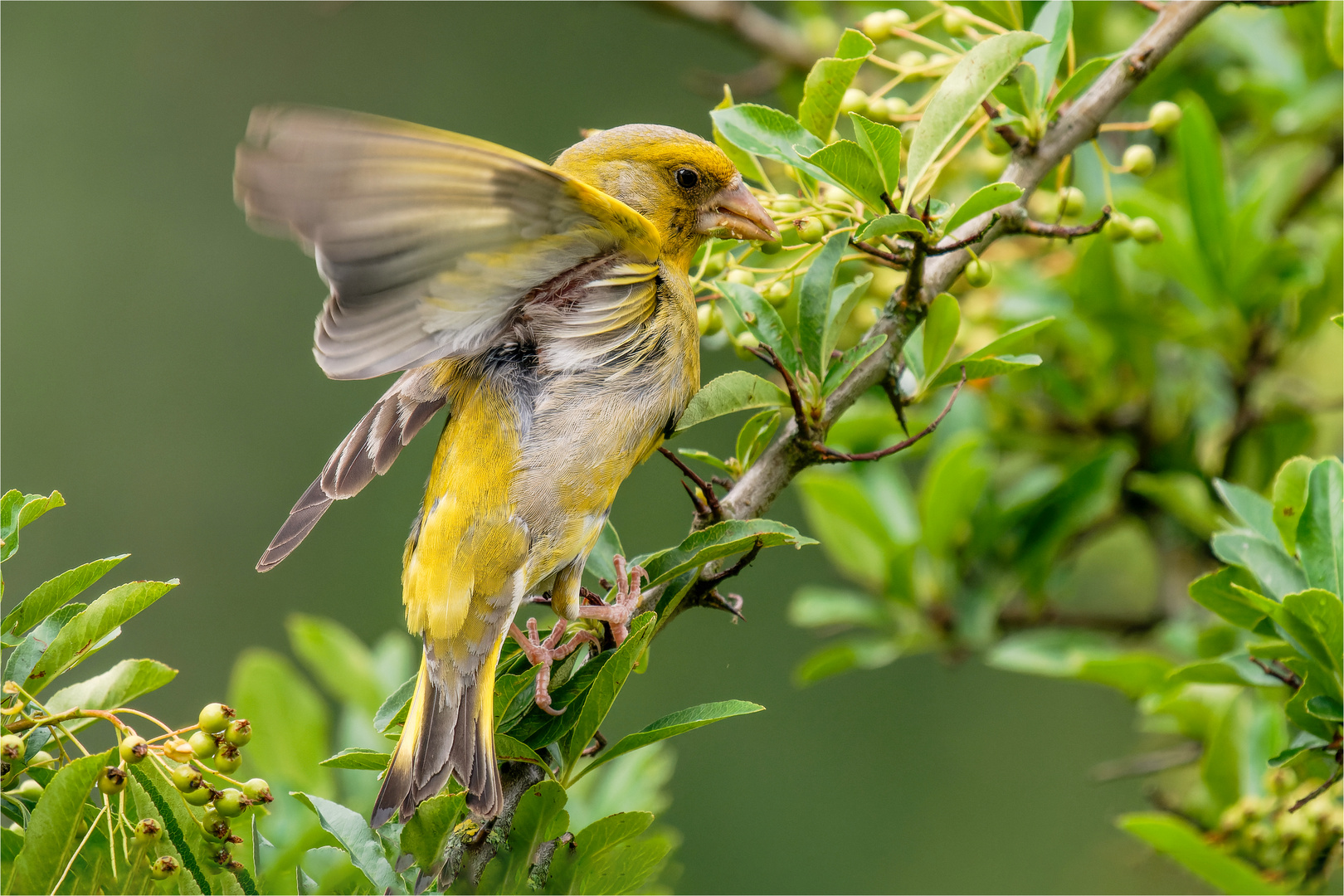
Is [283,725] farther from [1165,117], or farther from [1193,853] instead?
[1165,117]

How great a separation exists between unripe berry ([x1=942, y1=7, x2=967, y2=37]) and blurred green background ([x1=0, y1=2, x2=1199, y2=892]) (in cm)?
412

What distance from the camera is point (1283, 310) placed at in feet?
8.46

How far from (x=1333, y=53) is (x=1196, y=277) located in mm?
503

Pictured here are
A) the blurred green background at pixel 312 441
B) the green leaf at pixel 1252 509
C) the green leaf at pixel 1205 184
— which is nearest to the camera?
the green leaf at pixel 1252 509

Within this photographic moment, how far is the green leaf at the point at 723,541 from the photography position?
59.4 inches

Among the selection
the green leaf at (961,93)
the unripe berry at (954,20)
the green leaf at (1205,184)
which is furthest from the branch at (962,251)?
the green leaf at (1205,184)

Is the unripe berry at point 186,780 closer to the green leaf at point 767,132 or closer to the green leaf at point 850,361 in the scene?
the green leaf at point 850,361

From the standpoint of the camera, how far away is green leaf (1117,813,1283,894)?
187 cm

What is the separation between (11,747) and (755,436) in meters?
1.06

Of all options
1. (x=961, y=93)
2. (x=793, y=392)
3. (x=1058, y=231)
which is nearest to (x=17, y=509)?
(x=793, y=392)

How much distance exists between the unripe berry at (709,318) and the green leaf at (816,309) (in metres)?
0.29

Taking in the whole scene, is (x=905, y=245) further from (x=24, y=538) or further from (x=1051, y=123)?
(x=24, y=538)

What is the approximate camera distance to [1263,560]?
172cm

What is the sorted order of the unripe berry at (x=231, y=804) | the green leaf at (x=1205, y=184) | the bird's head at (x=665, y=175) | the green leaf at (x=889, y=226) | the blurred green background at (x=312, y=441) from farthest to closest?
the blurred green background at (x=312, y=441)
the green leaf at (x=1205, y=184)
the bird's head at (x=665, y=175)
the green leaf at (x=889, y=226)
the unripe berry at (x=231, y=804)
